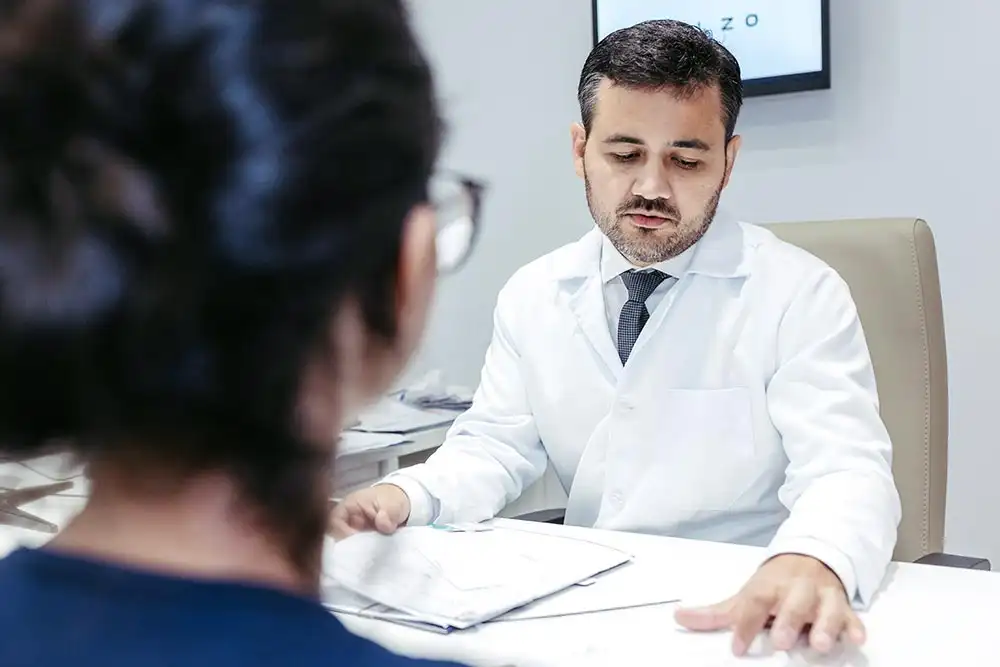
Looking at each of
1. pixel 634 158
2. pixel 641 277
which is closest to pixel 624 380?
pixel 641 277

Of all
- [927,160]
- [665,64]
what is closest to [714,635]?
[665,64]

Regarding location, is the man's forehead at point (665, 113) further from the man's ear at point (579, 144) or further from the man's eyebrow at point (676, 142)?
the man's ear at point (579, 144)

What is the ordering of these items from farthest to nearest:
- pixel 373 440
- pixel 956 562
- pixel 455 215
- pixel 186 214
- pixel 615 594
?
pixel 373 440
pixel 956 562
pixel 615 594
pixel 455 215
pixel 186 214

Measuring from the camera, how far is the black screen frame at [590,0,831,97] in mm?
2125

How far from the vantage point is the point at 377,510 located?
1238 millimetres

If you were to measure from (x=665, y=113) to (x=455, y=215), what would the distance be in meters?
1.07

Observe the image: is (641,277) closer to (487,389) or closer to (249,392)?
(487,389)

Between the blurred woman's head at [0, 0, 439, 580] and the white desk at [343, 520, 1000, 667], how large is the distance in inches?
17.7

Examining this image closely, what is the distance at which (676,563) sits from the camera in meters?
1.10

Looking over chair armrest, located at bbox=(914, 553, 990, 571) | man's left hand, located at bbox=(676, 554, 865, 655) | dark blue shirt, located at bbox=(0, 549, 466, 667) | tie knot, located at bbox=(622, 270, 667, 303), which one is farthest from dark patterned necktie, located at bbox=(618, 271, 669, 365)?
dark blue shirt, located at bbox=(0, 549, 466, 667)

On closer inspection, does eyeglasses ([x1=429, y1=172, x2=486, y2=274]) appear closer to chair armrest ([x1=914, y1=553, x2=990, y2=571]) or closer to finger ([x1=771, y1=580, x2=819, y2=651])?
finger ([x1=771, y1=580, x2=819, y2=651])

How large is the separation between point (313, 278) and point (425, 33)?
15 cm

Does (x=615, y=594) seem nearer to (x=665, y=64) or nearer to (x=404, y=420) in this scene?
(x=665, y=64)

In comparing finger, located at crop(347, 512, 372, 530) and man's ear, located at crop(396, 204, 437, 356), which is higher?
man's ear, located at crop(396, 204, 437, 356)
